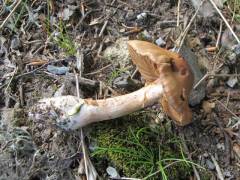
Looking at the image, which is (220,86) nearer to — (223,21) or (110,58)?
(223,21)

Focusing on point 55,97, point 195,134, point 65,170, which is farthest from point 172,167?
point 55,97

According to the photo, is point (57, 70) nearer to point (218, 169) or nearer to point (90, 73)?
point (90, 73)

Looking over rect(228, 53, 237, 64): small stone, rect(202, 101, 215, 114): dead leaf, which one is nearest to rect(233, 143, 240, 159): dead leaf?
rect(202, 101, 215, 114): dead leaf

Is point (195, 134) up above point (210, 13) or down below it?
below

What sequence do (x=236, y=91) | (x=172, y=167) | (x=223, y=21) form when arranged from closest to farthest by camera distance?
(x=172, y=167) < (x=236, y=91) < (x=223, y=21)

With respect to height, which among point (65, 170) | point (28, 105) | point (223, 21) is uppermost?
point (223, 21)

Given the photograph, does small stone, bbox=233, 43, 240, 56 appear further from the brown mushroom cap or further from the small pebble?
the small pebble

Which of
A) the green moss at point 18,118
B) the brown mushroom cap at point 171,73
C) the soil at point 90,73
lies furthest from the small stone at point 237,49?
the green moss at point 18,118

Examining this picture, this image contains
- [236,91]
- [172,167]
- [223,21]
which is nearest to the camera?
[172,167]

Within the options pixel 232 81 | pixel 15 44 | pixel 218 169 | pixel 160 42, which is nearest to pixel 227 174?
pixel 218 169
